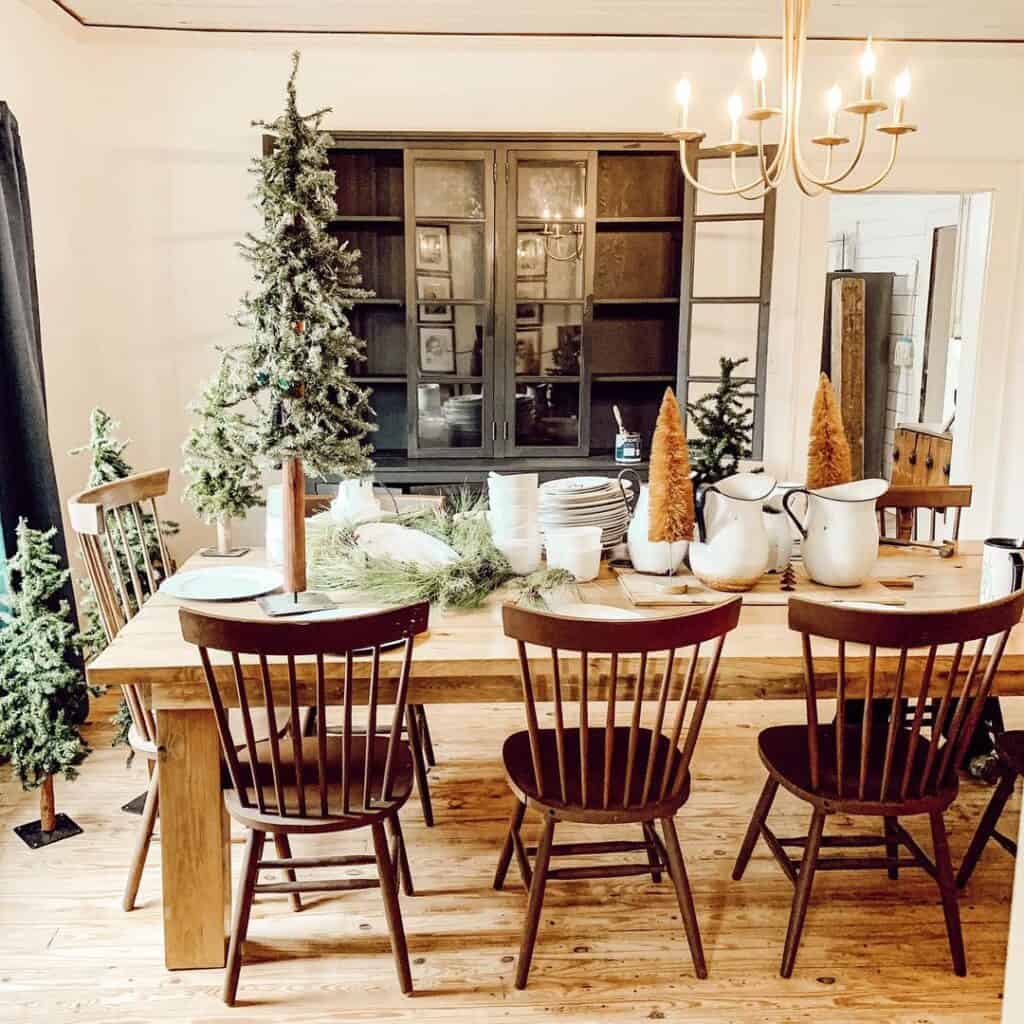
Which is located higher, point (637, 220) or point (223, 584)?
point (637, 220)

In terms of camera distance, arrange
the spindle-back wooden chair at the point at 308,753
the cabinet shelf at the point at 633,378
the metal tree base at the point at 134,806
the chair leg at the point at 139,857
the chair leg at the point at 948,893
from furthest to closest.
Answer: the cabinet shelf at the point at 633,378, the metal tree base at the point at 134,806, the chair leg at the point at 139,857, the chair leg at the point at 948,893, the spindle-back wooden chair at the point at 308,753

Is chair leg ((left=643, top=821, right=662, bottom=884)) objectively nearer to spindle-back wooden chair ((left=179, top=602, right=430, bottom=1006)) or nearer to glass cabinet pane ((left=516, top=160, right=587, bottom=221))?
spindle-back wooden chair ((left=179, top=602, right=430, bottom=1006))

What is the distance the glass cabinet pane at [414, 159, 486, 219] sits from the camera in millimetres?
4004

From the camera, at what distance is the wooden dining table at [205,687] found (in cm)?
195

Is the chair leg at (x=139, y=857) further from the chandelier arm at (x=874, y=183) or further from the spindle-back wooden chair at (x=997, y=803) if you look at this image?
the chandelier arm at (x=874, y=183)

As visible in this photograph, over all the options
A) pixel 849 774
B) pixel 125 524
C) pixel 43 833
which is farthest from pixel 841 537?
pixel 43 833

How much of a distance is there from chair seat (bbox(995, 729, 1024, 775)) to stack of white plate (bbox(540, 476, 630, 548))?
103 centimetres

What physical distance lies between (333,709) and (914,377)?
14.3 feet

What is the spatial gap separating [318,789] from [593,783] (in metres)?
0.57

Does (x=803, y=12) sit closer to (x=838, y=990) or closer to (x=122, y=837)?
(x=838, y=990)

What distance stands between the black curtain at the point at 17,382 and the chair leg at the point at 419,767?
1457 millimetres

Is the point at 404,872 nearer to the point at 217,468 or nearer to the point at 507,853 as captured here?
the point at 507,853

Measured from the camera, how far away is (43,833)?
2.67 meters

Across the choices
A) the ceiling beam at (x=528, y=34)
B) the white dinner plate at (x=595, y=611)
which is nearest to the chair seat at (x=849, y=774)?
the white dinner plate at (x=595, y=611)
